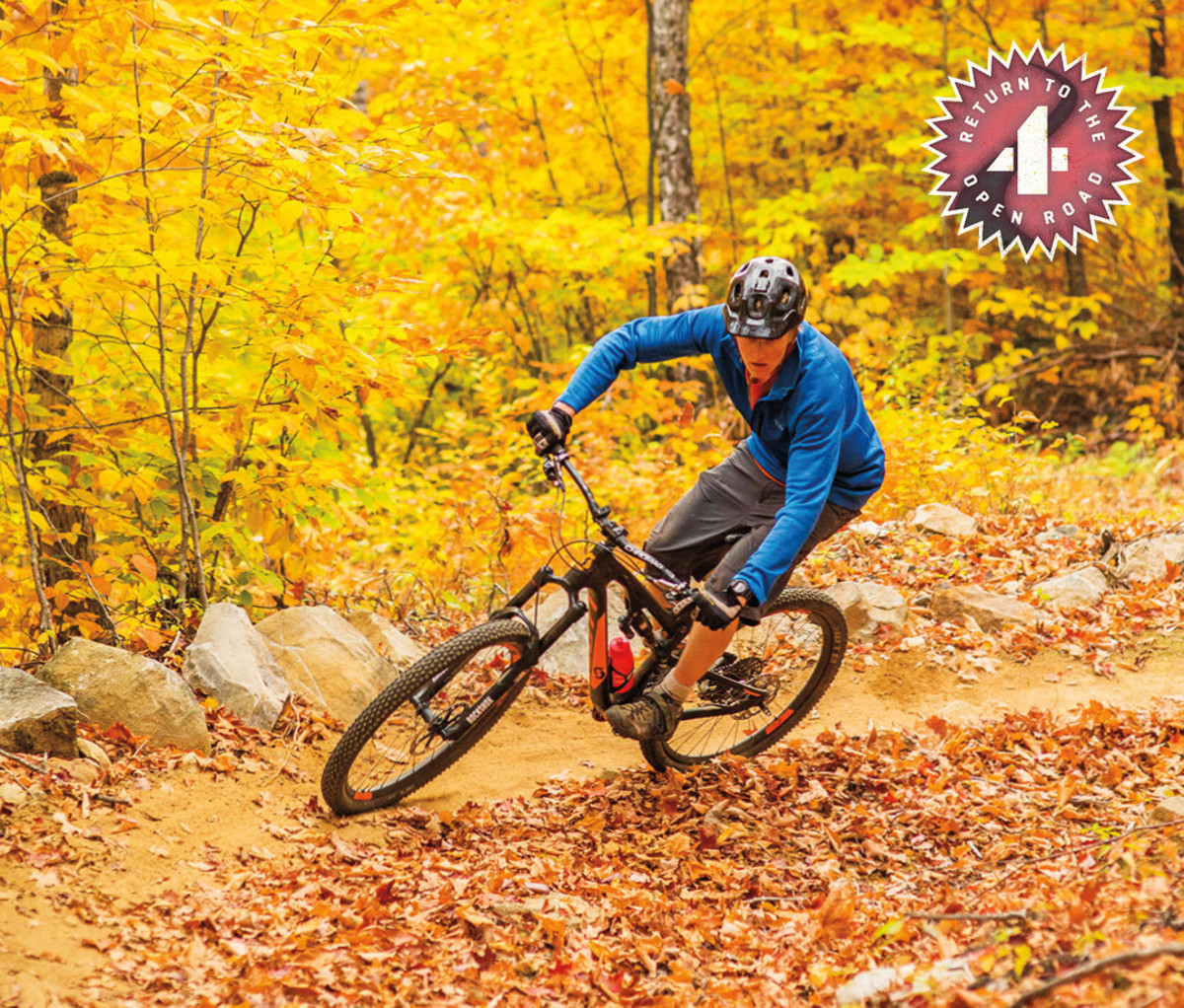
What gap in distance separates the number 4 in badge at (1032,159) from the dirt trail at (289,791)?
4775 millimetres

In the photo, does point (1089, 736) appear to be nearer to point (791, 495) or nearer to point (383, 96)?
point (791, 495)

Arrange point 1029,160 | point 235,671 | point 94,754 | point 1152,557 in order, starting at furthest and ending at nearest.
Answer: point 1029,160 < point 1152,557 < point 235,671 < point 94,754

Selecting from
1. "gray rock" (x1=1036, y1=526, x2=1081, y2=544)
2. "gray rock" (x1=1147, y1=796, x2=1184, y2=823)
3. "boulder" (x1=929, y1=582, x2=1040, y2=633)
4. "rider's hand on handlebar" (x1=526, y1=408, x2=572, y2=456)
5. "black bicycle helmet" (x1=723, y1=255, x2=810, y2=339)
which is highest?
"black bicycle helmet" (x1=723, y1=255, x2=810, y2=339)

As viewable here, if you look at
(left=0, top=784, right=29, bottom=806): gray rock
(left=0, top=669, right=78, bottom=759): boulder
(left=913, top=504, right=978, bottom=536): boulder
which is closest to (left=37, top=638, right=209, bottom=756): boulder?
(left=0, top=669, right=78, bottom=759): boulder

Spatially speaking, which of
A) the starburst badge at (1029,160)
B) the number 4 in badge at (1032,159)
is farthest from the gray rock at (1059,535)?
the number 4 in badge at (1032,159)

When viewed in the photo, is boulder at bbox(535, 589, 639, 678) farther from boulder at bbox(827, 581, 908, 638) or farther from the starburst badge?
the starburst badge

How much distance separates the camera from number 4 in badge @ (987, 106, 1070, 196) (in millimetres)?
9141

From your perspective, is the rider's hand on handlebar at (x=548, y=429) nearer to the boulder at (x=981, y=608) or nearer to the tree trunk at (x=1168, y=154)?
the boulder at (x=981, y=608)

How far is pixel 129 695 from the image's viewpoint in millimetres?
4457

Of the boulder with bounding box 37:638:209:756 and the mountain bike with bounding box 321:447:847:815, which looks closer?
the mountain bike with bounding box 321:447:847:815

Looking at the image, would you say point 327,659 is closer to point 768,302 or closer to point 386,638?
point 386,638

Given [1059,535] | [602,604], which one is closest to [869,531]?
[1059,535]

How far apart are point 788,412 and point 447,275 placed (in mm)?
8011

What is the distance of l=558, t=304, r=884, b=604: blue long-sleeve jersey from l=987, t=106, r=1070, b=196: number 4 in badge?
593cm
